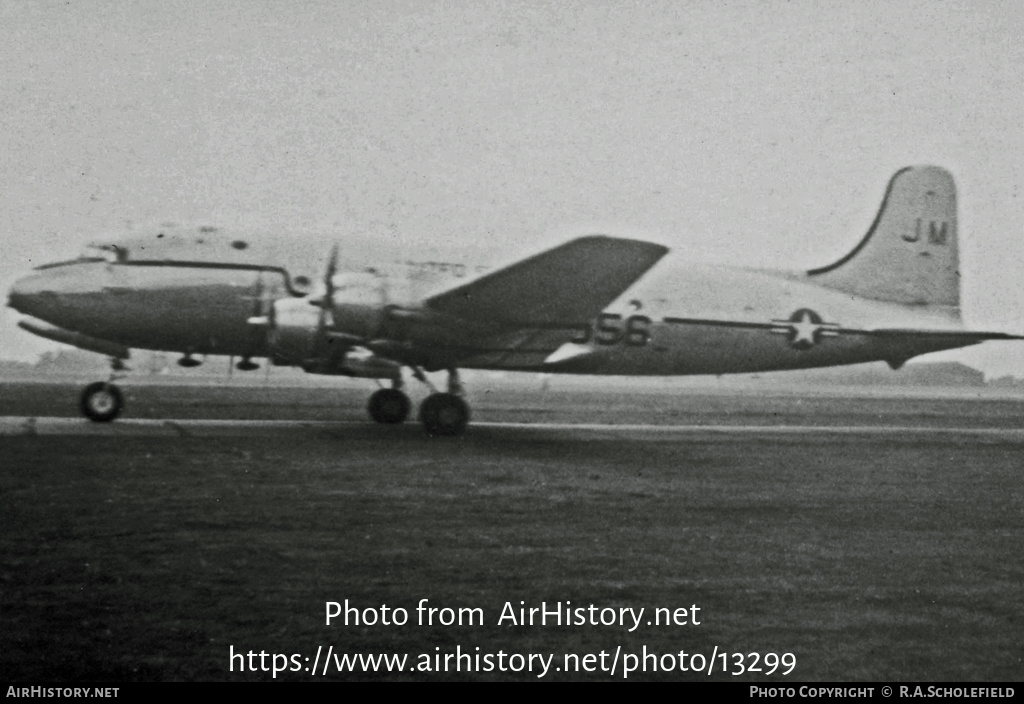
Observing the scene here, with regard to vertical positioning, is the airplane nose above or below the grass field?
above

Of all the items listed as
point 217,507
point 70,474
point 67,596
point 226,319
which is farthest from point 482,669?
point 226,319

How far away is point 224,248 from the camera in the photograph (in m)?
17.8

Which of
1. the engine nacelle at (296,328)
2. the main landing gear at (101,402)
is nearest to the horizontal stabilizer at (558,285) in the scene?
the engine nacelle at (296,328)

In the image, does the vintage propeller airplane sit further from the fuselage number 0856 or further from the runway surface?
the runway surface

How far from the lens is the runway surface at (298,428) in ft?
50.0

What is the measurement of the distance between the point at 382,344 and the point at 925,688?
43.2 ft

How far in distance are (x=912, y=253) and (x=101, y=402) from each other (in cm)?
1719

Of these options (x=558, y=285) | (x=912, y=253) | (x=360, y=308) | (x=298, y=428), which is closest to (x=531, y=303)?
(x=558, y=285)

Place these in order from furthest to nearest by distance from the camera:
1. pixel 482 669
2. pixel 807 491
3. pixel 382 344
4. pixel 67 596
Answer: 1. pixel 382 344
2. pixel 807 491
3. pixel 67 596
4. pixel 482 669

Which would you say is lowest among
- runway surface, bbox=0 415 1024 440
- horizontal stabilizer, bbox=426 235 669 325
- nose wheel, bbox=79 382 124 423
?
runway surface, bbox=0 415 1024 440

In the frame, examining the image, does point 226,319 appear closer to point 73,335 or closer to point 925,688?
point 73,335

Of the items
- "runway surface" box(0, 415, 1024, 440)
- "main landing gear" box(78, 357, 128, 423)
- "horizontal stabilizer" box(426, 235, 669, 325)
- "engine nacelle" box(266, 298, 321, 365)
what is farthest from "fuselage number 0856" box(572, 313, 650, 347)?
"main landing gear" box(78, 357, 128, 423)

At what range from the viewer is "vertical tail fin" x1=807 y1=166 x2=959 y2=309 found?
21.7 metres

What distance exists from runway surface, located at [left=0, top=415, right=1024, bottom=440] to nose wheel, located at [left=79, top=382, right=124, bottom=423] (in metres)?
0.20
